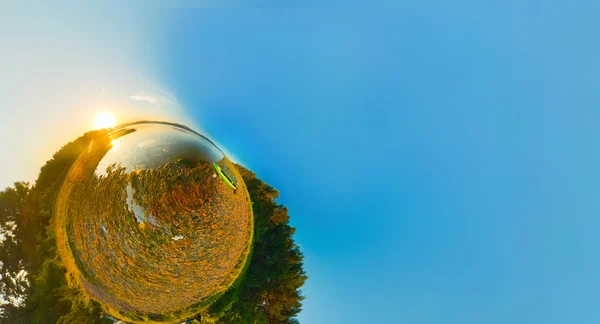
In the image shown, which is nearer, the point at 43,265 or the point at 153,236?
the point at 43,265

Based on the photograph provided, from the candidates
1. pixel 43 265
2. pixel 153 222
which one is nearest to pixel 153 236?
pixel 153 222

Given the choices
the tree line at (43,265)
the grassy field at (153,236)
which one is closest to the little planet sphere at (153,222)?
the grassy field at (153,236)

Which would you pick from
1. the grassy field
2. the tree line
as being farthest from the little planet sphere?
the tree line

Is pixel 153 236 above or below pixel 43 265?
above

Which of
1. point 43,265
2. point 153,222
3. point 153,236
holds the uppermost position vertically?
point 153,222

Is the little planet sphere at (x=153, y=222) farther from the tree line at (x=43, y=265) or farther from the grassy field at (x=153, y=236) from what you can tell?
the tree line at (x=43, y=265)

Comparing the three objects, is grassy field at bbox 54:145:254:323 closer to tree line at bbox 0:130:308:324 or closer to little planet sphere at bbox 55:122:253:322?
little planet sphere at bbox 55:122:253:322

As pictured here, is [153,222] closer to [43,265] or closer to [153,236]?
[153,236]
